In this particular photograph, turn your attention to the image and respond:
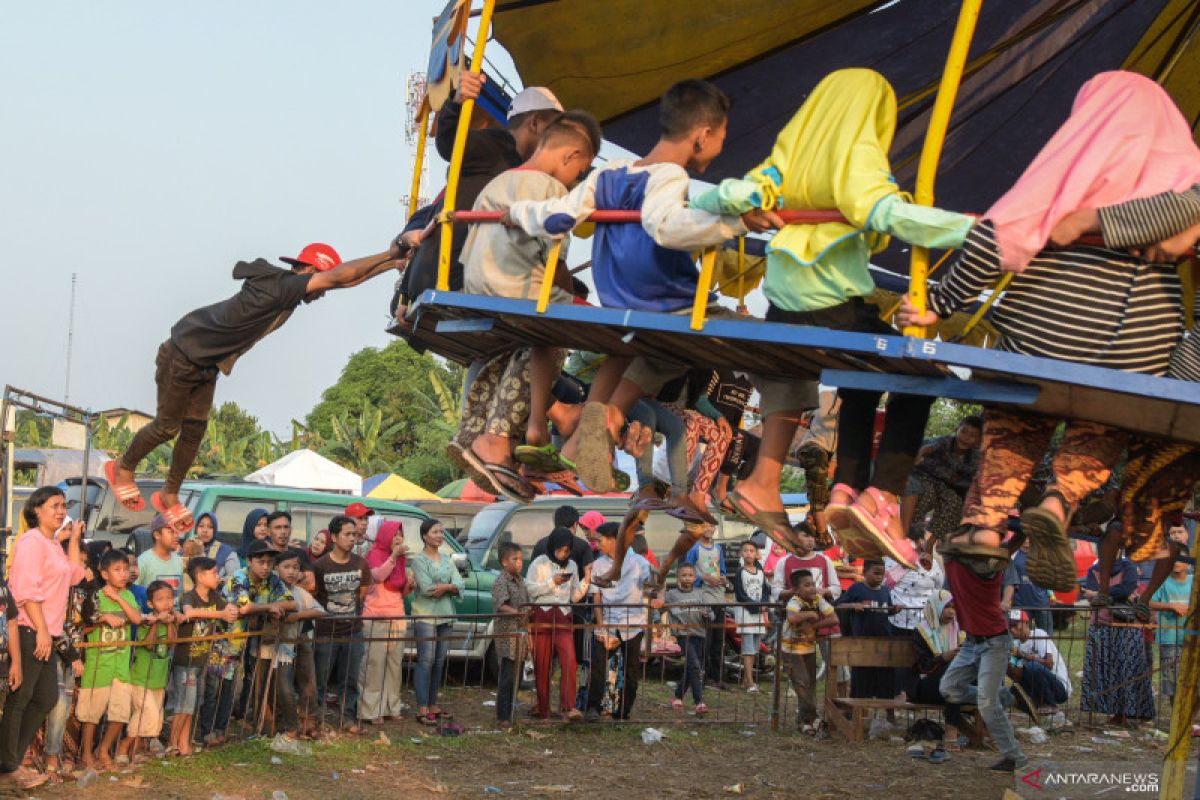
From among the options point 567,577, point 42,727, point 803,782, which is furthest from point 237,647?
point 803,782

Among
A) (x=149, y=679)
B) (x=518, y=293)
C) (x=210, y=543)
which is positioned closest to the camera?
(x=518, y=293)

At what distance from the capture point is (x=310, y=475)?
26.7m

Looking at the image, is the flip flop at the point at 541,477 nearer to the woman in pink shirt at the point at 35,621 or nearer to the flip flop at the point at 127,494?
the flip flop at the point at 127,494

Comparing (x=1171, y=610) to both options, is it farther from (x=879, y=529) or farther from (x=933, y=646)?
(x=879, y=529)

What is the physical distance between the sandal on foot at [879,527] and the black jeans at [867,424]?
63 mm

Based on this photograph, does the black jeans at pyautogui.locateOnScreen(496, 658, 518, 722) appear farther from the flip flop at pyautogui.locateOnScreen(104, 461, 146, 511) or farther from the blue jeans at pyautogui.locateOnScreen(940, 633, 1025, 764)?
the flip flop at pyautogui.locateOnScreen(104, 461, 146, 511)

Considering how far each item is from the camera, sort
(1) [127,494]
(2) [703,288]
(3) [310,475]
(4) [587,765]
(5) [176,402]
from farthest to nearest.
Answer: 1. (3) [310,475]
2. (4) [587,765]
3. (1) [127,494]
4. (5) [176,402]
5. (2) [703,288]

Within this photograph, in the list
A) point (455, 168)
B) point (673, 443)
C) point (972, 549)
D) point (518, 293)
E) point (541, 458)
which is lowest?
point (972, 549)

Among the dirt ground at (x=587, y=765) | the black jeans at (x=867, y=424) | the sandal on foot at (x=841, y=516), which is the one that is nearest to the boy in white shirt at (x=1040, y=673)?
the dirt ground at (x=587, y=765)

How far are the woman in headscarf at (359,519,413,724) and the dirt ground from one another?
0.80ft

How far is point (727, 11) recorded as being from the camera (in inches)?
315

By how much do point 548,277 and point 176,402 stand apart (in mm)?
2450

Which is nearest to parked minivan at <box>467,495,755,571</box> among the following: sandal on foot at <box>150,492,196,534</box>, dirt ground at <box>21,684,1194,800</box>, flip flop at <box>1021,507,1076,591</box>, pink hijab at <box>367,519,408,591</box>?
dirt ground at <box>21,684,1194,800</box>

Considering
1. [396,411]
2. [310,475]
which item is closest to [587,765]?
[310,475]
